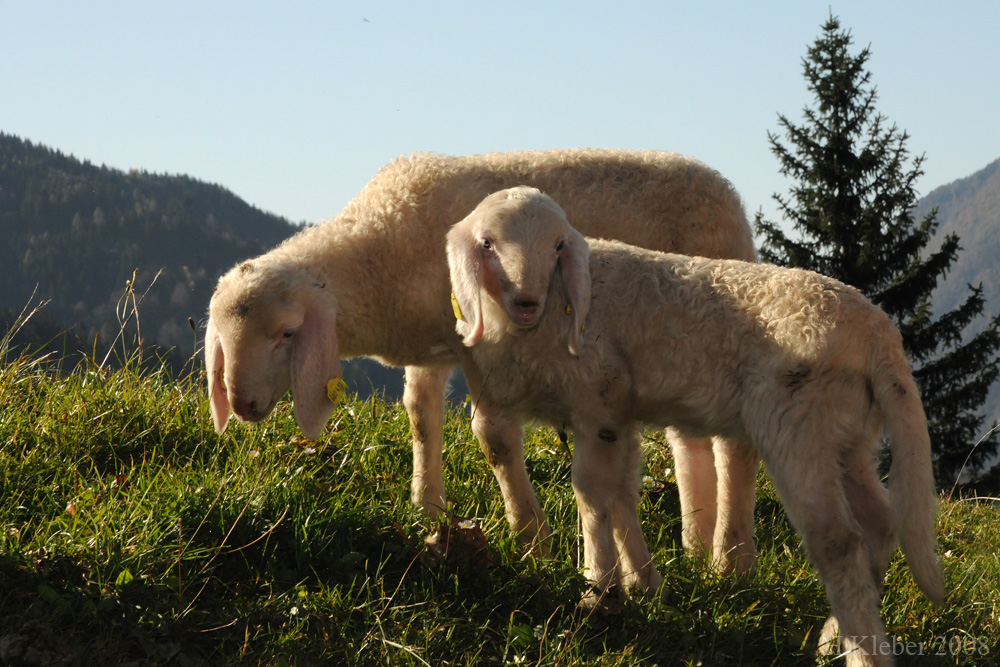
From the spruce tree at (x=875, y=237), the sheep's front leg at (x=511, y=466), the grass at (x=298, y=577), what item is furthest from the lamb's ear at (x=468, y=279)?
the spruce tree at (x=875, y=237)

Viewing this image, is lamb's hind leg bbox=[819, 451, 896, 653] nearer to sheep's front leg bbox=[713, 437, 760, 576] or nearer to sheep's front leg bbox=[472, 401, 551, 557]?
sheep's front leg bbox=[713, 437, 760, 576]

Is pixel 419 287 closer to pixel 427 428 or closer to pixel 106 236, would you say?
pixel 427 428

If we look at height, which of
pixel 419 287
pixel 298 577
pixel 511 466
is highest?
pixel 419 287

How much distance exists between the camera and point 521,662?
290 centimetres

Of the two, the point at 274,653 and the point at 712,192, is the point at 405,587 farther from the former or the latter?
the point at 712,192

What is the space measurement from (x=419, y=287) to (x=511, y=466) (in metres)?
1.00

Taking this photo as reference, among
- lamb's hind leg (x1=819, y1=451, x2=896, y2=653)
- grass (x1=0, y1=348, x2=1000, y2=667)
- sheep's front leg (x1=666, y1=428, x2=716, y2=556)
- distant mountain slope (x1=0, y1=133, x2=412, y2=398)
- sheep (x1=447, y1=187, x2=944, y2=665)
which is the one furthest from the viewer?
distant mountain slope (x1=0, y1=133, x2=412, y2=398)

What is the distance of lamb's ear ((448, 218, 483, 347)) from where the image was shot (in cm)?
351

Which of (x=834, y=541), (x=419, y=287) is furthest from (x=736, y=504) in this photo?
(x=419, y=287)

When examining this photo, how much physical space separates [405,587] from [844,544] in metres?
1.44

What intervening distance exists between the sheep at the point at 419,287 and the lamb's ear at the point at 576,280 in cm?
68

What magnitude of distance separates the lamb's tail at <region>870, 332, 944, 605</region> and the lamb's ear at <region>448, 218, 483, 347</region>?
1.38 metres

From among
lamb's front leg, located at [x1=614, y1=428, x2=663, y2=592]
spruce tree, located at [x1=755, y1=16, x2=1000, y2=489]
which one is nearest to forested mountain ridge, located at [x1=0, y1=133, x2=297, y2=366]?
spruce tree, located at [x1=755, y1=16, x2=1000, y2=489]

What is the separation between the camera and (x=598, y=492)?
3.39m
